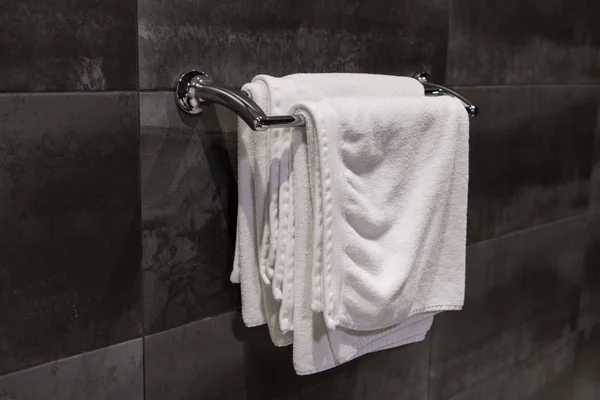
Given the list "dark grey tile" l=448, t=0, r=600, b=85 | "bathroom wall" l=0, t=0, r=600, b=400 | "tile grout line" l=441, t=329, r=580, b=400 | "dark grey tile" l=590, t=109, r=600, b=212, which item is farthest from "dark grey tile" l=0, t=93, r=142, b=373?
"dark grey tile" l=590, t=109, r=600, b=212

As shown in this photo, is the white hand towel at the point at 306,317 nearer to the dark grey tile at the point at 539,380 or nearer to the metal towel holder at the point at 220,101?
the metal towel holder at the point at 220,101

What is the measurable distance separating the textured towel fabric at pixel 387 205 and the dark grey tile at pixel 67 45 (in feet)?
0.73

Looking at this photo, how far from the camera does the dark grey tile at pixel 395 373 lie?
1222mm

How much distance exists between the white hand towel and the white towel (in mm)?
14

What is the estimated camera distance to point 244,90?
90 centimetres

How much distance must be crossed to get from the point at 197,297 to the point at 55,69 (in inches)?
14.3

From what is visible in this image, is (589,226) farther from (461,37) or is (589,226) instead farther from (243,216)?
(243,216)

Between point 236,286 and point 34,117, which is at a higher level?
point 34,117

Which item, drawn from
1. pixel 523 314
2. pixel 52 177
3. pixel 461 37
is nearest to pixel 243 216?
pixel 52 177

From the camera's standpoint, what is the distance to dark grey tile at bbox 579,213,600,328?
5.94 feet

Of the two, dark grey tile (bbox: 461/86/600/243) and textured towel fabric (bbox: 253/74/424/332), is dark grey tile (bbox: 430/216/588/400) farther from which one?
textured towel fabric (bbox: 253/74/424/332)

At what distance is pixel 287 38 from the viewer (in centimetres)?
100

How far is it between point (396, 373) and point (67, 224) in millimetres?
721

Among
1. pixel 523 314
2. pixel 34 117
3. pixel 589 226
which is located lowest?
pixel 523 314
